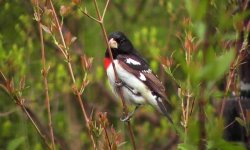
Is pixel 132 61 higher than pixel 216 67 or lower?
lower

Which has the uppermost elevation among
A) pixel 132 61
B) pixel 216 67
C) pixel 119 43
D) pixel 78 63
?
pixel 216 67

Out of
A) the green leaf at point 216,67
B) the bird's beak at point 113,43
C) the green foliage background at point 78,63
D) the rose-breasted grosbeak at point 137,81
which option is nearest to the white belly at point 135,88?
the rose-breasted grosbeak at point 137,81

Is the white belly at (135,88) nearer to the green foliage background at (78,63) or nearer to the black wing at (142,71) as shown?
the black wing at (142,71)

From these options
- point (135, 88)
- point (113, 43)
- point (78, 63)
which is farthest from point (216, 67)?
point (78, 63)

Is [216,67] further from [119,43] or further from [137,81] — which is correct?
[119,43]

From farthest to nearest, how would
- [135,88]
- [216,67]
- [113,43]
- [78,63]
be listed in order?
[78,63] → [113,43] → [135,88] → [216,67]

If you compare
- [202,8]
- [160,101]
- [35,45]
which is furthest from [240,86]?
[35,45]

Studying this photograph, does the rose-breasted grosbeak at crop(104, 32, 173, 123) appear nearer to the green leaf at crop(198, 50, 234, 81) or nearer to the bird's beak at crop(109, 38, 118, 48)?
the bird's beak at crop(109, 38, 118, 48)

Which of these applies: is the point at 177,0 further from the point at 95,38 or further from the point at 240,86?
the point at 240,86
